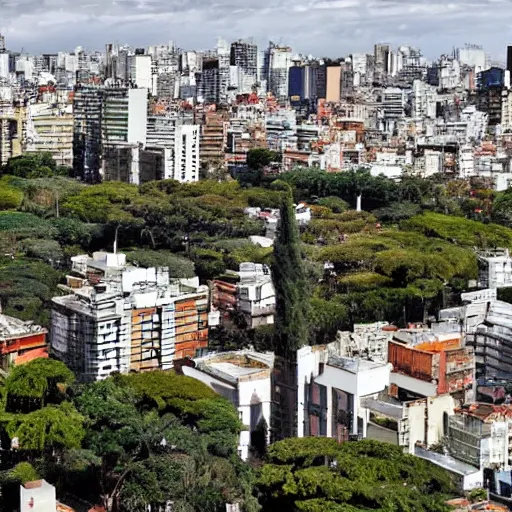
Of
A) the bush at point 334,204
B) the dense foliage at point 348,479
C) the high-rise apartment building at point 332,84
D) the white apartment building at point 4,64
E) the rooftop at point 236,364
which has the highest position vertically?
the white apartment building at point 4,64

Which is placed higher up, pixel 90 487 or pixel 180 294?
pixel 180 294

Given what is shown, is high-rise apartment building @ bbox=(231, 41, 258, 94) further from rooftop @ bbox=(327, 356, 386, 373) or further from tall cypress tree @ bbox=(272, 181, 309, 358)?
rooftop @ bbox=(327, 356, 386, 373)

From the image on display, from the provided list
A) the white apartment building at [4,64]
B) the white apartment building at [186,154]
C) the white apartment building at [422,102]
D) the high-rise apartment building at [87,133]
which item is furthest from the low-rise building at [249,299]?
the white apartment building at [4,64]

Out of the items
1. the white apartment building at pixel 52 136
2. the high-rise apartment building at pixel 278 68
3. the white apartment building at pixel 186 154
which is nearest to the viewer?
the white apartment building at pixel 186 154

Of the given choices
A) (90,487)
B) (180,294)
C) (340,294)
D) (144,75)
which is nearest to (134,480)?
(90,487)

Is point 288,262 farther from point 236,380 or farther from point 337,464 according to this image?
point 337,464

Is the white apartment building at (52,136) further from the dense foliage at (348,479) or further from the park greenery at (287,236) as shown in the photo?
the dense foliage at (348,479)
